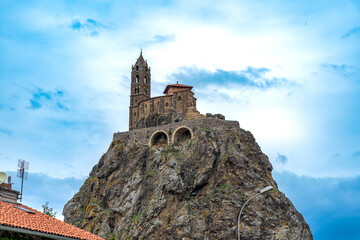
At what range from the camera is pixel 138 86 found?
115 meters

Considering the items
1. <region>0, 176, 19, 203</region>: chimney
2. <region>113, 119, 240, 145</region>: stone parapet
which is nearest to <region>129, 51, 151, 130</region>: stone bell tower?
<region>113, 119, 240, 145</region>: stone parapet

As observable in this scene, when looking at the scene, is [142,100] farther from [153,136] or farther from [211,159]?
[211,159]

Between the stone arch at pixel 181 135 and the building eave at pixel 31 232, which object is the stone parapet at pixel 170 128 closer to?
the stone arch at pixel 181 135

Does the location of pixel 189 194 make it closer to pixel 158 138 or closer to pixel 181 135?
pixel 181 135

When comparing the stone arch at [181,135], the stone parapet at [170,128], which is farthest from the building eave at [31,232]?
the stone arch at [181,135]

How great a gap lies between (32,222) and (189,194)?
5309cm

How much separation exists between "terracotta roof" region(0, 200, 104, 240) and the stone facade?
69.7m

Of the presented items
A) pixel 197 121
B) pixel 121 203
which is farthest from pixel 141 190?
pixel 197 121

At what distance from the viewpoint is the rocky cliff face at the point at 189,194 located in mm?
74438

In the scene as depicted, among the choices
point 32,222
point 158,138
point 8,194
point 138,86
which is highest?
point 138,86

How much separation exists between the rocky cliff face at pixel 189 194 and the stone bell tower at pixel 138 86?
15.9 m

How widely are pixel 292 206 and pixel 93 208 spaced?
37762 mm

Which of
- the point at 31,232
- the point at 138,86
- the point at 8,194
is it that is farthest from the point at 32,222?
the point at 138,86

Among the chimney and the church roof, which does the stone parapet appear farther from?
the chimney
